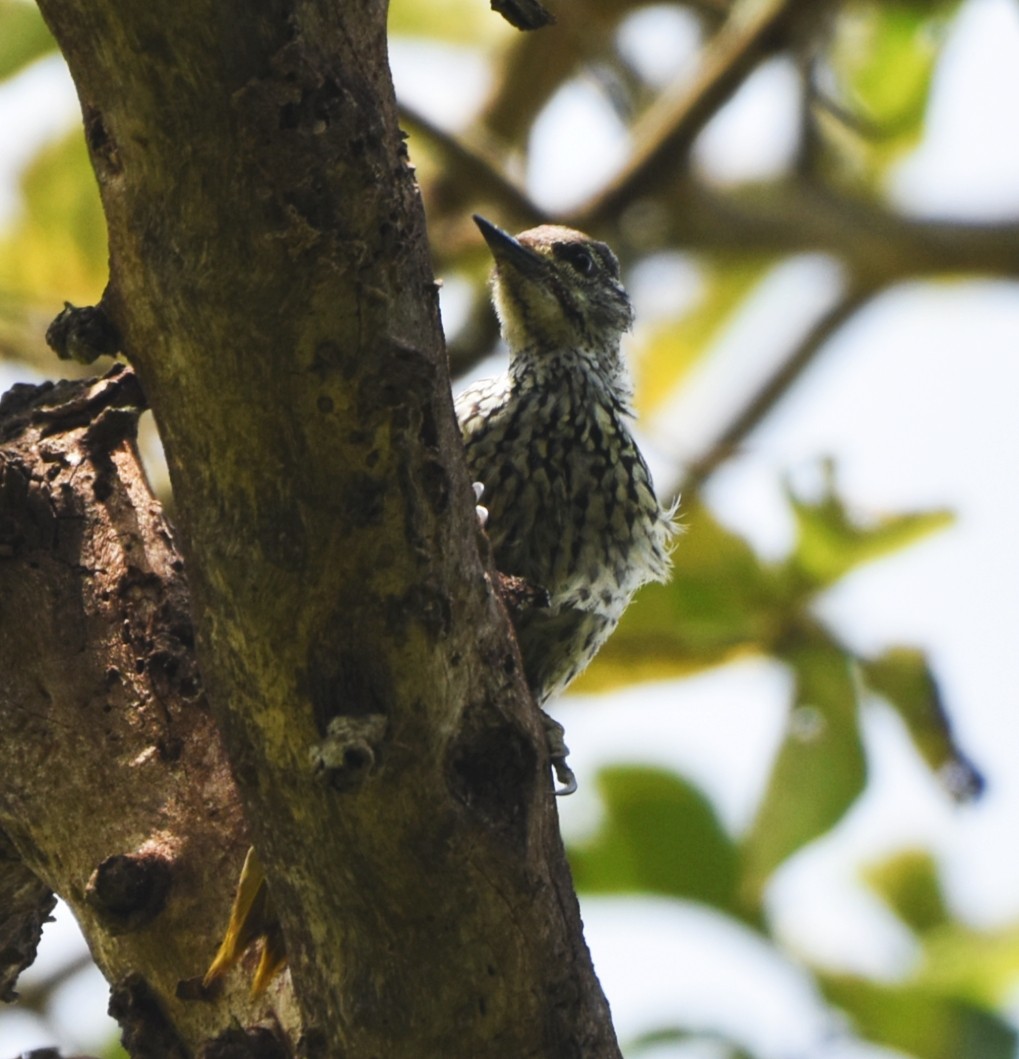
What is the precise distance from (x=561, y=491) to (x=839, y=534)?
3.20ft

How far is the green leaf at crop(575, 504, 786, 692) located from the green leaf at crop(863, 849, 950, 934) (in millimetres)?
1302

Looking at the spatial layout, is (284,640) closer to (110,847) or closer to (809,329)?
(110,847)

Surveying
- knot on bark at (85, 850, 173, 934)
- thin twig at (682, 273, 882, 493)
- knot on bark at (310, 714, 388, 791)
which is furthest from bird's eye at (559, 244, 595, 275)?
knot on bark at (310, 714, 388, 791)

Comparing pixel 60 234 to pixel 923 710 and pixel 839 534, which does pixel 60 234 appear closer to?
pixel 839 534

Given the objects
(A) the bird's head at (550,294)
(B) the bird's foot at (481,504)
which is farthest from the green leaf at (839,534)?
(B) the bird's foot at (481,504)

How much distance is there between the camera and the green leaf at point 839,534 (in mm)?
4938

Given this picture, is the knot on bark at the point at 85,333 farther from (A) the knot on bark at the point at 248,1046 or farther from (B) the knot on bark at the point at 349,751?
(A) the knot on bark at the point at 248,1046

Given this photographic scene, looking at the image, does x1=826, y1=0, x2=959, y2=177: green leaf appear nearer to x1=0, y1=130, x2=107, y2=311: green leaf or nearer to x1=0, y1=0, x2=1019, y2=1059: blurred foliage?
x1=0, y1=0, x2=1019, y2=1059: blurred foliage

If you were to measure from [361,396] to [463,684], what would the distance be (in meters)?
0.45

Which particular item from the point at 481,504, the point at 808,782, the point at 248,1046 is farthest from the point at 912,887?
the point at 248,1046

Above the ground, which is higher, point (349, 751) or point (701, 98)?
point (701, 98)

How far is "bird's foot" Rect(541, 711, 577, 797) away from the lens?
348 cm

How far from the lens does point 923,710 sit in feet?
15.5

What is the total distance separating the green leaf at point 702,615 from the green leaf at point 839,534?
0.12 m
